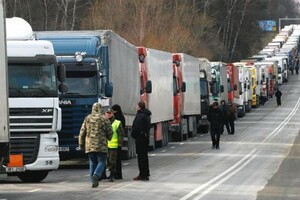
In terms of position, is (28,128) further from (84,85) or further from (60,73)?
(84,85)

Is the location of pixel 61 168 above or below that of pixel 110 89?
below

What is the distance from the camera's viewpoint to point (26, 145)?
2222 centimetres

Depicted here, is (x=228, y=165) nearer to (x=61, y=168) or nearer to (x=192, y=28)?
(x=61, y=168)

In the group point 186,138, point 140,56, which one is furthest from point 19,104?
point 186,138

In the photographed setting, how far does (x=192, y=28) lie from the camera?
92188 mm

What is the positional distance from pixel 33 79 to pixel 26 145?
4.60 ft

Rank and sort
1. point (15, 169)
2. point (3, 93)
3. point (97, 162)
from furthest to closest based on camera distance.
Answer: point (15, 169), point (97, 162), point (3, 93)

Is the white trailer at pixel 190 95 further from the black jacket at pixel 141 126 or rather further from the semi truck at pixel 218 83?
the black jacket at pixel 141 126

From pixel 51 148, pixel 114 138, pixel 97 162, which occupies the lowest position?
pixel 97 162

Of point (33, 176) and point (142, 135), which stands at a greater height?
point (142, 135)

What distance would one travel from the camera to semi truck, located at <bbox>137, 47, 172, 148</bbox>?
1371 inches

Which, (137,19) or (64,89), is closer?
(64,89)

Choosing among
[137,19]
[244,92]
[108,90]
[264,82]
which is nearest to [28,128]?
[108,90]

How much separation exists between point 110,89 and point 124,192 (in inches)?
277
